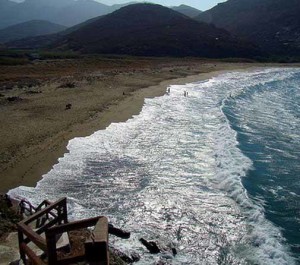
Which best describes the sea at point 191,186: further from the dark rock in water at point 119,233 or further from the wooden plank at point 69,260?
the wooden plank at point 69,260

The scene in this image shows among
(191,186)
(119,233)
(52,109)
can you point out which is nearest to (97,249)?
(119,233)

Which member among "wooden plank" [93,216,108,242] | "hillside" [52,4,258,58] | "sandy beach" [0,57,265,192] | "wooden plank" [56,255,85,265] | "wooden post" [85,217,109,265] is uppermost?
"hillside" [52,4,258,58]

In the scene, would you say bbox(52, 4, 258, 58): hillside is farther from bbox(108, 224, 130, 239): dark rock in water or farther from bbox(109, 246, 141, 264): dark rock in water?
bbox(109, 246, 141, 264): dark rock in water

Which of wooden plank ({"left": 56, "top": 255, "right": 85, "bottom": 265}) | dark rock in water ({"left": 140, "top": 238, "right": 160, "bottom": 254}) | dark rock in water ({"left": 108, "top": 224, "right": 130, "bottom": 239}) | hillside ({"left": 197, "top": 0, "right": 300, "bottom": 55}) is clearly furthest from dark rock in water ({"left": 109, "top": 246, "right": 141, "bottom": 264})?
hillside ({"left": 197, "top": 0, "right": 300, "bottom": 55})

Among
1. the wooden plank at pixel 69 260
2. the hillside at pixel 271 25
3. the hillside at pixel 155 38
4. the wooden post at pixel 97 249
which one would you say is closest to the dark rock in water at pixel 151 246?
the wooden plank at pixel 69 260

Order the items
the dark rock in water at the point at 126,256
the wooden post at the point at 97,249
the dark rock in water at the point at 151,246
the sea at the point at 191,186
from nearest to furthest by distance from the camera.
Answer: the wooden post at the point at 97,249 → the dark rock in water at the point at 126,256 → the dark rock in water at the point at 151,246 → the sea at the point at 191,186

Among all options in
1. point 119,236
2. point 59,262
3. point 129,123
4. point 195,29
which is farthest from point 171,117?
point 195,29
